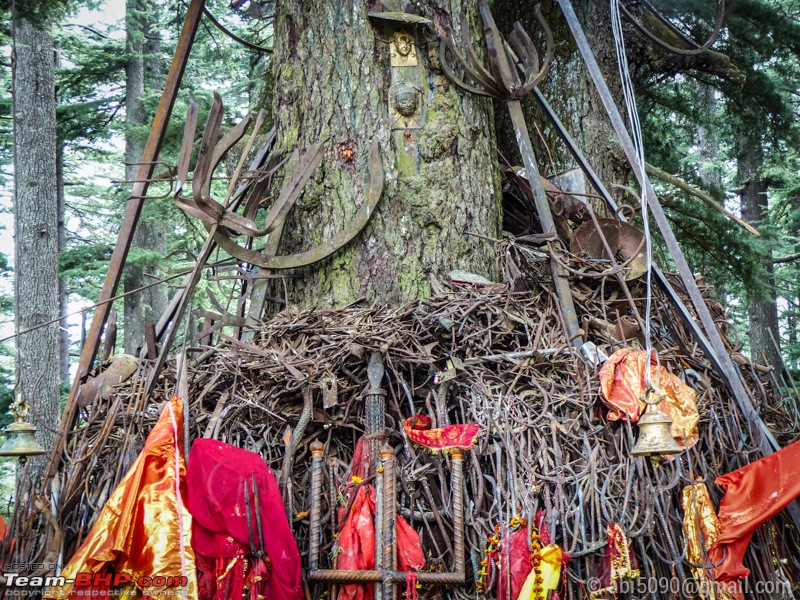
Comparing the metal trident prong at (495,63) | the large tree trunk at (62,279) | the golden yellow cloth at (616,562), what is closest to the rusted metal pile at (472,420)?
the golden yellow cloth at (616,562)

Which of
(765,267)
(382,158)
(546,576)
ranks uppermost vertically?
(765,267)

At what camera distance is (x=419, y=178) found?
18.1 feet

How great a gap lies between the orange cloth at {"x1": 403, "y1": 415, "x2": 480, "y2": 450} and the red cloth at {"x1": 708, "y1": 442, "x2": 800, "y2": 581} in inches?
51.2

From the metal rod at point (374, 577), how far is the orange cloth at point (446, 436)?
2.06 ft

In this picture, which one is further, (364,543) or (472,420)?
(472,420)

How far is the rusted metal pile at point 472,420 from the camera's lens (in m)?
4.15

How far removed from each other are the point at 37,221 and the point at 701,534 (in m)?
10.6

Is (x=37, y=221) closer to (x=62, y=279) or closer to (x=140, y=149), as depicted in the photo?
(x=140, y=149)

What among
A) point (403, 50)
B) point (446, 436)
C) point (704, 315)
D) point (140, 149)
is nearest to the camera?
point (446, 436)

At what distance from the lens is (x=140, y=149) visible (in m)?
14.5

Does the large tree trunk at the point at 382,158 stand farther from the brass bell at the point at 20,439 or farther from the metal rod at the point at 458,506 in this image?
the brass bell at the point at 20,439

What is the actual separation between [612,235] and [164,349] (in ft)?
9.70

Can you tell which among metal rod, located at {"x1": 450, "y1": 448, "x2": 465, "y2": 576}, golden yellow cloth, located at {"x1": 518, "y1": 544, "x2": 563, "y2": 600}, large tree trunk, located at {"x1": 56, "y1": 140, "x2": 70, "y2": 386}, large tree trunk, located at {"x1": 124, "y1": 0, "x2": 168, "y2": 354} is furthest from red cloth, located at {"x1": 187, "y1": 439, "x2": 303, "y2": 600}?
large tree trunk, located at {"x1": 56, "y1": 140, "x2": 70, "y2": 386}

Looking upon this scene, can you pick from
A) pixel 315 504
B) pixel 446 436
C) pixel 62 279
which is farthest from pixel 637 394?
pixel 62 279
